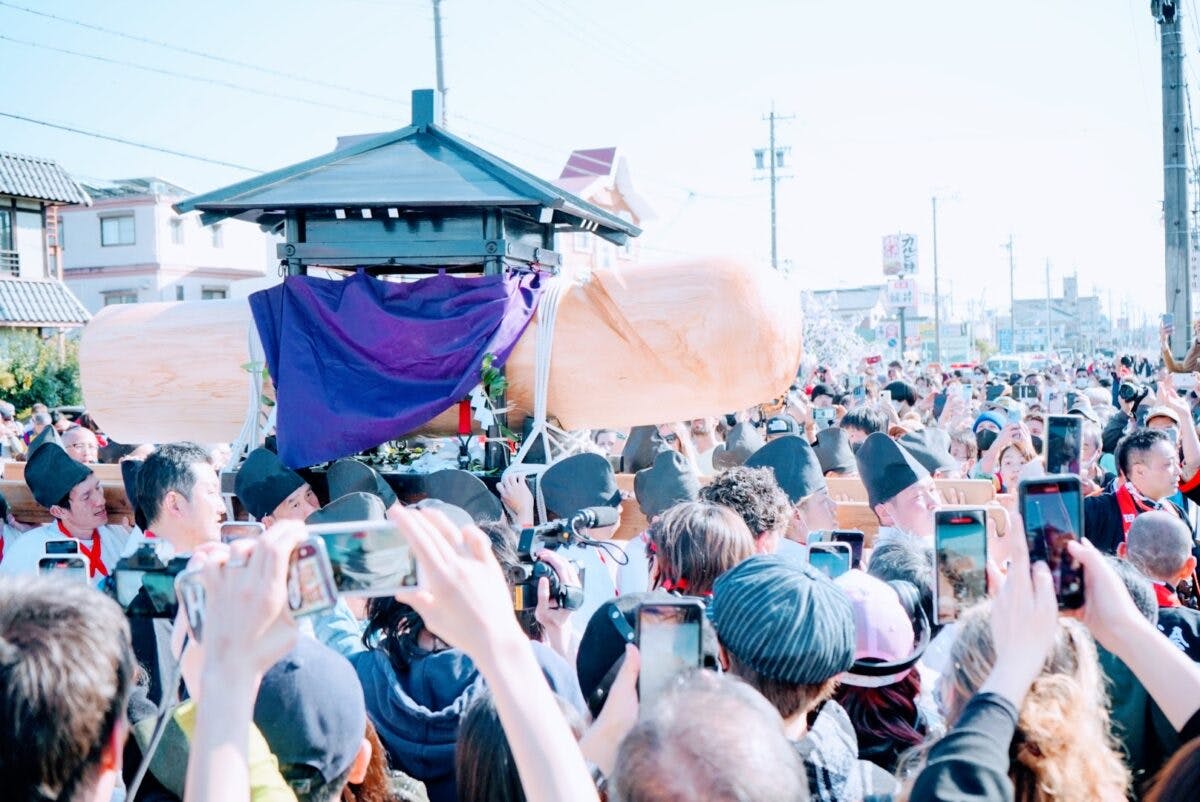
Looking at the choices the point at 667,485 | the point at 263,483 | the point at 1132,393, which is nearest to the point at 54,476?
the point at 263,483

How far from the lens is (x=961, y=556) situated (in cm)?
248

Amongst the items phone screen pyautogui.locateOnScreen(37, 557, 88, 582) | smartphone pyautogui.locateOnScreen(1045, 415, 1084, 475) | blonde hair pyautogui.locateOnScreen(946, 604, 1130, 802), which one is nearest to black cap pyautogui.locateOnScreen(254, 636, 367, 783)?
phone screen pyautogui.locateOnScreen(37, 557, 88, 582)

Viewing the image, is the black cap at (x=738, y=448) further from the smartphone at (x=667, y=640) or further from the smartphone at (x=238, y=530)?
the smartphone at (x=667, y=640)

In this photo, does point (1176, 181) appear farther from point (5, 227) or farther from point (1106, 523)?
point (5, 227)

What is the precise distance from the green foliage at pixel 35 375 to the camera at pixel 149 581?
21036mm

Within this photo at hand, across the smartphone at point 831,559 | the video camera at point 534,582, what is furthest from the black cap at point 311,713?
the smartphone at point 831,559

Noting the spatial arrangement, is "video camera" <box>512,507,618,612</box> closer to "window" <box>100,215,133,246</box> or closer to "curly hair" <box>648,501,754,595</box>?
"curly hair" <box>648,501,754,595</box>

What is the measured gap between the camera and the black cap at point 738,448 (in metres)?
7.57

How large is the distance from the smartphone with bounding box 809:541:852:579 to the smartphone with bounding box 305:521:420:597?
1733 mm

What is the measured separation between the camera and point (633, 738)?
164 cm

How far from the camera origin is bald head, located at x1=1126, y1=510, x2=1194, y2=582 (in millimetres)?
3771

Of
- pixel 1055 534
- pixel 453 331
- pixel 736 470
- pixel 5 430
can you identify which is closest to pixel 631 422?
pixel 453 331

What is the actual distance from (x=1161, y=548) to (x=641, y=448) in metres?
4.45

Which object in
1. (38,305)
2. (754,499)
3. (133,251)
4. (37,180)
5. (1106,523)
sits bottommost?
(1106,523)
